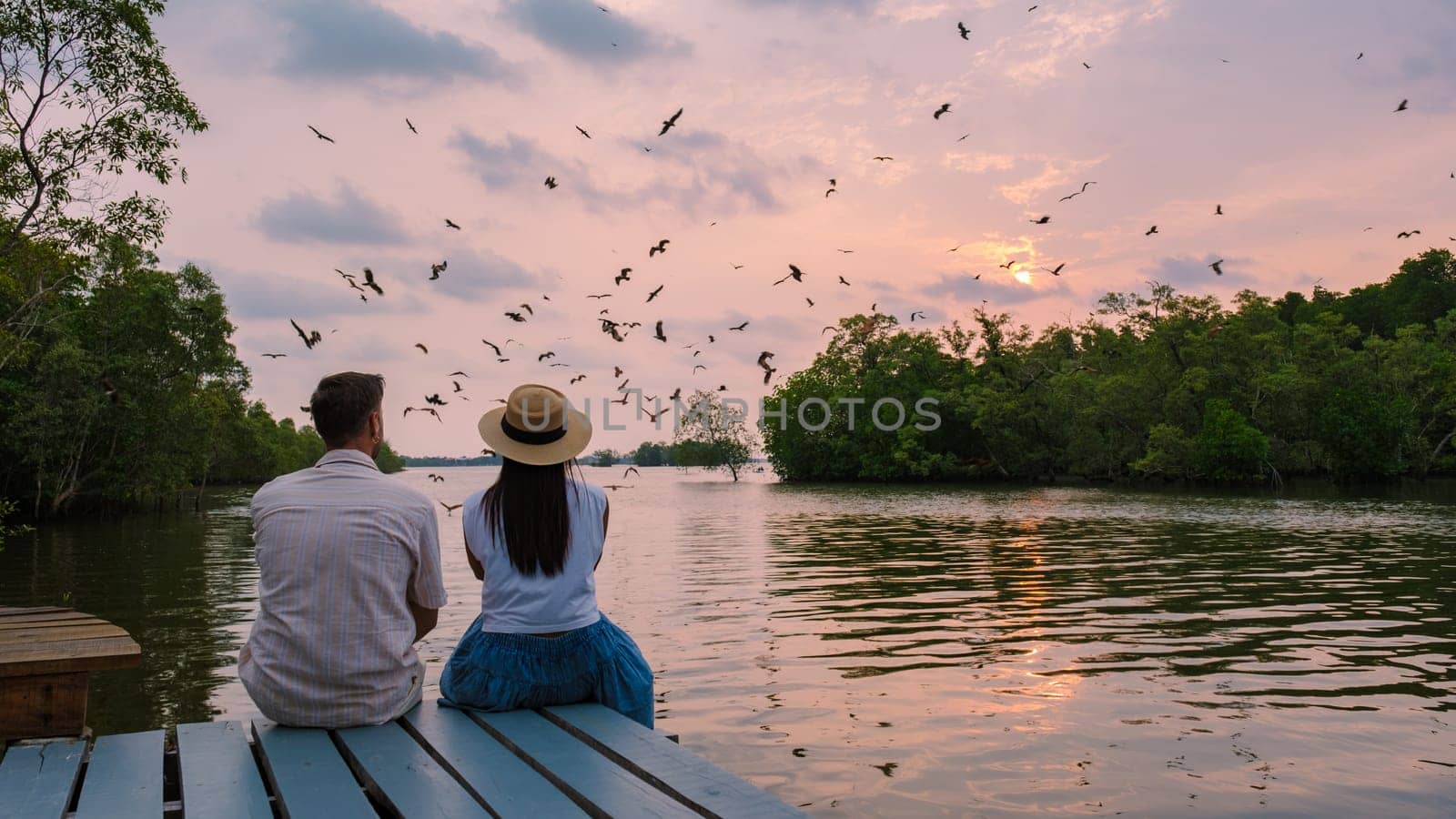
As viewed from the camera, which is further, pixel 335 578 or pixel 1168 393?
pixel 1168 393

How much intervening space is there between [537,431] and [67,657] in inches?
82.4

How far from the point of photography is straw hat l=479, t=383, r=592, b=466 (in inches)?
175

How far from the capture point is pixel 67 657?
13.7ft

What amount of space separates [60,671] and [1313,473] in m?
80.9

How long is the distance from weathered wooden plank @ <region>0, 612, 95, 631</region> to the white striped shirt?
1.90 m

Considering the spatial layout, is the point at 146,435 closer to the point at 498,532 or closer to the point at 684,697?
the point at 684,697

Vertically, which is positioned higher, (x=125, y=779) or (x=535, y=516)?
(x=535, y=516)

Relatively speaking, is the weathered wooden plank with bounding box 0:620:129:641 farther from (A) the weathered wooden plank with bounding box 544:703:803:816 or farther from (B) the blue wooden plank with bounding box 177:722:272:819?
(A) the weathered wooden plank with bounding box 544:703:803:816

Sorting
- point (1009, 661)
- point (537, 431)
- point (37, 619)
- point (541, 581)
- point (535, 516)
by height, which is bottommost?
point (1009, 661)

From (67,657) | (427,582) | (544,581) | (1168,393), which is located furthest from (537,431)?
(1168,393)

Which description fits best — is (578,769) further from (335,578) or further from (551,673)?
(335,578)

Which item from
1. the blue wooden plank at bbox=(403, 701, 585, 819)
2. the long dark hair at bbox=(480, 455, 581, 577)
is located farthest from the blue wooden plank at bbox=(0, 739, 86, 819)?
the long dark hair at bbox=(480, 455, 581, 577)

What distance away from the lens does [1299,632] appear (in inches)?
458

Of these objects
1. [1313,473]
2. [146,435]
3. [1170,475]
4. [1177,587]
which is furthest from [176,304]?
[1313,473]
